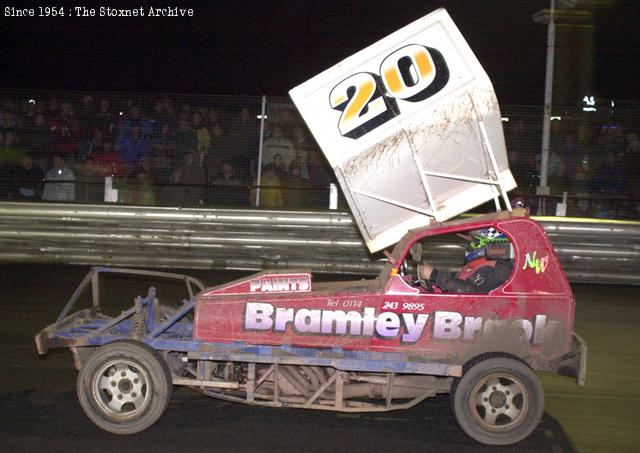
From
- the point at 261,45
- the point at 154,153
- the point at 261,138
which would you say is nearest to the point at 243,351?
the point at 261,138

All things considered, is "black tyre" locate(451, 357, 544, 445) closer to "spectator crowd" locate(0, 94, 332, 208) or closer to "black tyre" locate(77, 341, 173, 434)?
"black tyre" locate(77, 341, 173, 434)

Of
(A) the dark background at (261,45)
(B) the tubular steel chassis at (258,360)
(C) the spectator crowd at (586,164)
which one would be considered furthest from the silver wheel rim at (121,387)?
(A) the dark background at (261,45)

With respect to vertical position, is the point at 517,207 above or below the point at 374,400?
above

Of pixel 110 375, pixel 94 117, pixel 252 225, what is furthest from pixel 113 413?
pixel 94 117

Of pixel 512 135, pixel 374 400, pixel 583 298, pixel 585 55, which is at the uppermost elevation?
pixel 585 55

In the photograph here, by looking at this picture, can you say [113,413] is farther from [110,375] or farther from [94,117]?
[94,117]

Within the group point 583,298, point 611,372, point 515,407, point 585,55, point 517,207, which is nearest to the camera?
point 515,407

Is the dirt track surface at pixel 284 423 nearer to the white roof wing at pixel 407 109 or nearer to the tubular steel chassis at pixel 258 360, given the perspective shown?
the tubular steel chassis at pixel 258 360

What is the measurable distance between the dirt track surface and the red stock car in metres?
0.22

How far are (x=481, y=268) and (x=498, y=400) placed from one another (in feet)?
3.08

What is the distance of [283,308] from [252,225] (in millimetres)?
6327

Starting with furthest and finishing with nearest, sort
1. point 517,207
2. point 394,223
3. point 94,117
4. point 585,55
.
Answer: point 585,55 < point 94,117 < point 394,223 < point 517,207

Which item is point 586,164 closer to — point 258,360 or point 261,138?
point 261,138

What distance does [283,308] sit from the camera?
5395 millimetres
